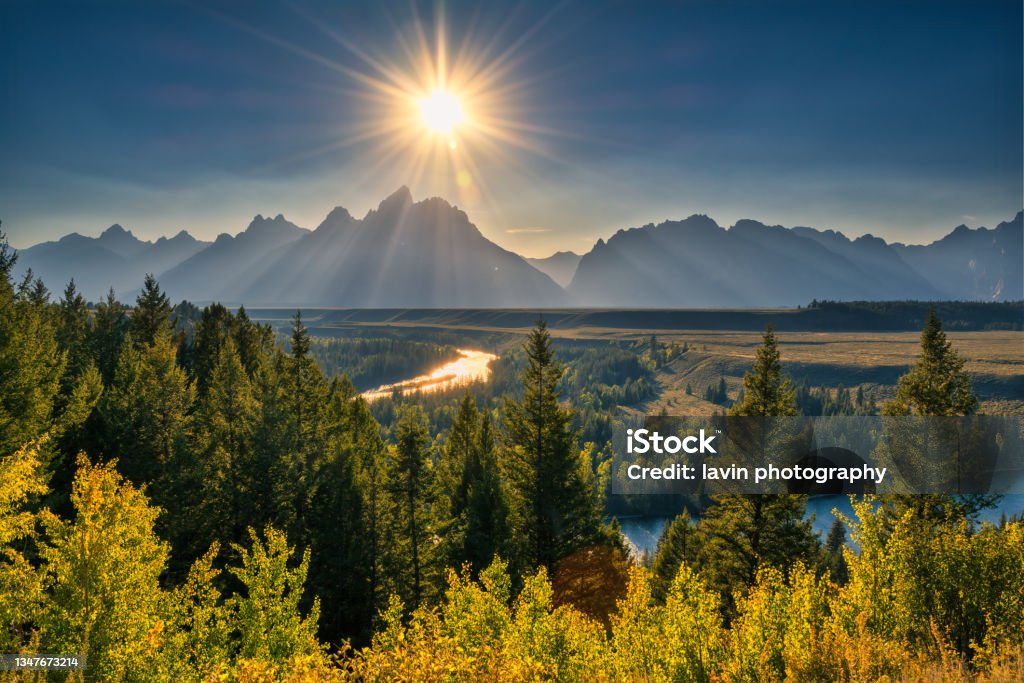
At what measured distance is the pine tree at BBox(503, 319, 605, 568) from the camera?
32.8 metres

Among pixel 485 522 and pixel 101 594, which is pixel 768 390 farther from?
pixel 101 594

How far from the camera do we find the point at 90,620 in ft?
50.5

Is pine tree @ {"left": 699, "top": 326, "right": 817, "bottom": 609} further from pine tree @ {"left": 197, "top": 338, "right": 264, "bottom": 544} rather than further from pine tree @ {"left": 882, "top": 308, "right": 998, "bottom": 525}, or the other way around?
pine tree @ {"left": 197, "top": 338, "right": 264, "bottom": 544}

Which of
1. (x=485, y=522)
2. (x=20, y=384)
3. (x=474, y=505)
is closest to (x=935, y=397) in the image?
(x=485, y=522)

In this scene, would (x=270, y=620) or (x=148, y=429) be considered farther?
(x=148, y=429)

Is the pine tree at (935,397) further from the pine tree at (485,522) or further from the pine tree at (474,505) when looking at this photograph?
the pine tree at (474,505)

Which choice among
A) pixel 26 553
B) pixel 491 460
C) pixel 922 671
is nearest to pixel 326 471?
pixel 491 460

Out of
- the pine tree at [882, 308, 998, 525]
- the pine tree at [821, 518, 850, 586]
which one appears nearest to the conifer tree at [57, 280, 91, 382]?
the pine tree at [882, 308, 998, 525]

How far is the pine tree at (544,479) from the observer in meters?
32.8

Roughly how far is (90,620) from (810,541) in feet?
101

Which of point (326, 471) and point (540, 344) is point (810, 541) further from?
point (326, 471)

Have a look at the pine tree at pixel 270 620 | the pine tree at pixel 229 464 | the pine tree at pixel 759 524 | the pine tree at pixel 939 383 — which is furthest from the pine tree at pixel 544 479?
the pine tree at pixel 939 383

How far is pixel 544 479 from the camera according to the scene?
33000mm

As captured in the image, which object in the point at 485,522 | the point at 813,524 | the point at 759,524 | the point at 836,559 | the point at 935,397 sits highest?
the point at 935,397
